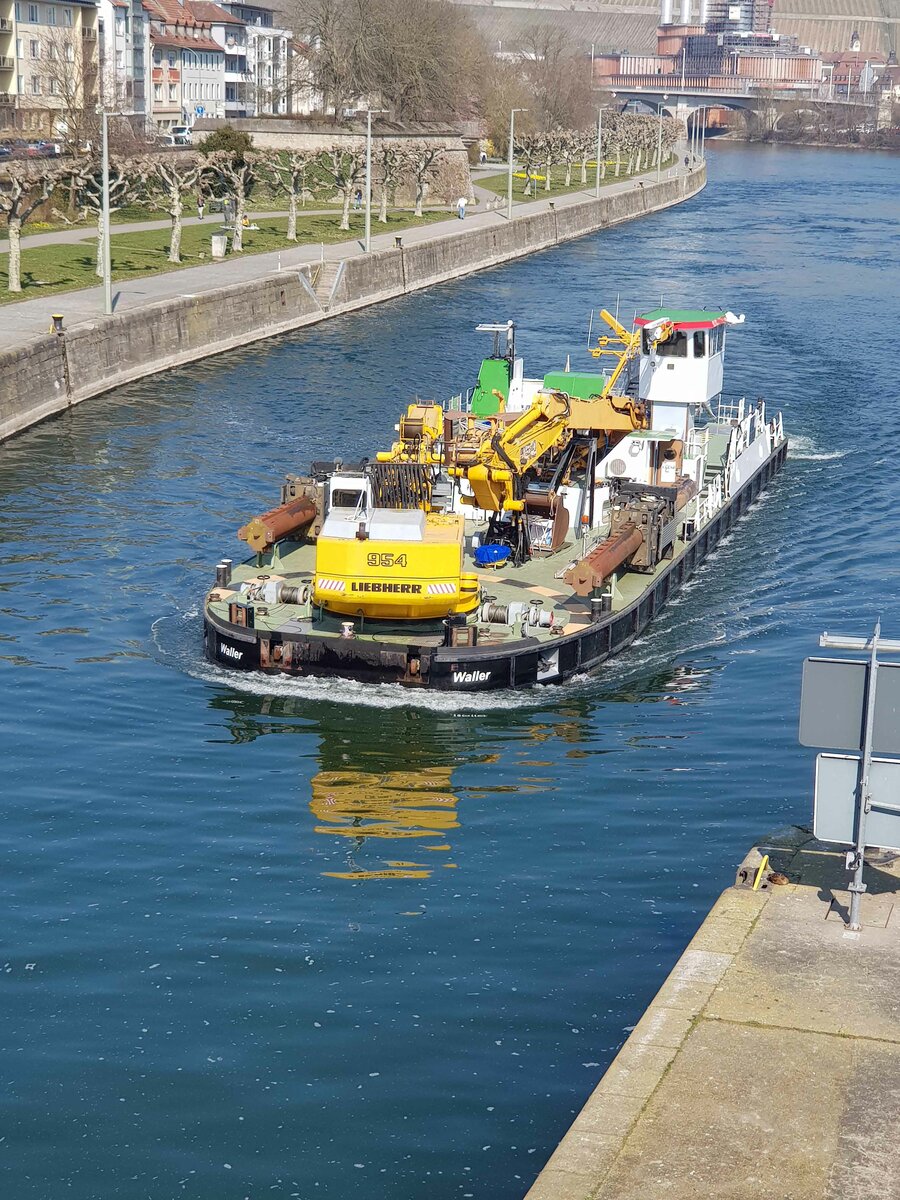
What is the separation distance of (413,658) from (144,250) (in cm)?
5577

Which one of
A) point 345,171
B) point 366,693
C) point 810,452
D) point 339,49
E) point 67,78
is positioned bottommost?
point 366,693

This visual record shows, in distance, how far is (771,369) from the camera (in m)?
Result: 69.2

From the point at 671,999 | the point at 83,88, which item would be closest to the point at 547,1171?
the point at 671,999

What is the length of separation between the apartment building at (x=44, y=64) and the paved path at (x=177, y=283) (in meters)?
32.4

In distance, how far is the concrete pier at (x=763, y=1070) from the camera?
1380 cm

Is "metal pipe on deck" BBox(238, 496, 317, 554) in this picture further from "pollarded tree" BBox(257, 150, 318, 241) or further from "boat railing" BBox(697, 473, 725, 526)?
"pollarded tree" BBox(257, 150, 318, 241)

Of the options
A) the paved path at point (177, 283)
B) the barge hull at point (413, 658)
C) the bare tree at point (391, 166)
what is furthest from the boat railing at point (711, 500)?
the bare tree at point (391, 166)

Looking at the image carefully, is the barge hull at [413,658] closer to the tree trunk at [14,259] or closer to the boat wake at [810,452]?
the boat wake at [810,452]

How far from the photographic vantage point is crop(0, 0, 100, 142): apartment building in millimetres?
119750

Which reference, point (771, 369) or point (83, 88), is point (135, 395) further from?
point (83, 88)

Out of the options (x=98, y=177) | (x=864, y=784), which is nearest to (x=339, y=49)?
(x=98, y=177)

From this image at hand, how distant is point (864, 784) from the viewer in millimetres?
16203

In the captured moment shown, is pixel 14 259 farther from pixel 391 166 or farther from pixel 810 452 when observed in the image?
pixel 391 166

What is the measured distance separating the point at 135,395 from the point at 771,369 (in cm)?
2623
